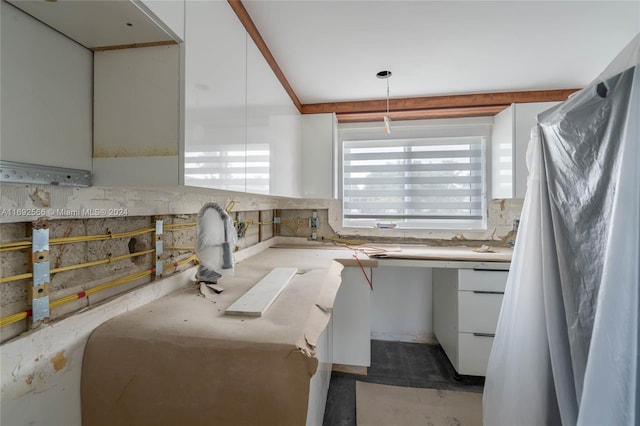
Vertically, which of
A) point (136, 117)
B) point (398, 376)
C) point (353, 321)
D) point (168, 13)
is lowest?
point (398, 376)

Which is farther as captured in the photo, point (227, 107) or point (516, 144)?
point (516, 144)

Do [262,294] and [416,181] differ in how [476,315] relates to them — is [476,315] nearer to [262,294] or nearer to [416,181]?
[416,181]

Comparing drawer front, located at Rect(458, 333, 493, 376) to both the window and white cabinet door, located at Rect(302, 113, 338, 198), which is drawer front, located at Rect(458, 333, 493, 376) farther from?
white cabinet door, located at Rect(302, 113, 338, 198)

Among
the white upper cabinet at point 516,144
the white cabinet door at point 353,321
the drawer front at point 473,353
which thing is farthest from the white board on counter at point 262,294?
the white upper cabinet at point 516,144

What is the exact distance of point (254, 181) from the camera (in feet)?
4.49

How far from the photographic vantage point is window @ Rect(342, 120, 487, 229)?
8.43ft

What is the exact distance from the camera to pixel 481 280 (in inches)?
75.3

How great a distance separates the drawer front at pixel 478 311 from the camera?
1887mm

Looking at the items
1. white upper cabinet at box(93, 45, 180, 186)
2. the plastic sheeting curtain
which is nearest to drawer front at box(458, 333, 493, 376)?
the plastic sheeting curtain

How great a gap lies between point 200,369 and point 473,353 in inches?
77.1

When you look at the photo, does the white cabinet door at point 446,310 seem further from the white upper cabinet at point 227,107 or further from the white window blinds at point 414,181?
the white upper cabinet at point 227,107

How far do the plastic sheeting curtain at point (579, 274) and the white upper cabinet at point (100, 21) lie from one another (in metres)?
1.19

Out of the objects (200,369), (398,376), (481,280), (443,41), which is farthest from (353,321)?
(443,41)

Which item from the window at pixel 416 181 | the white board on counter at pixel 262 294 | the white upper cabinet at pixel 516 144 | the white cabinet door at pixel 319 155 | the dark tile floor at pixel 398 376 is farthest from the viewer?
the window at pixel 416 181
